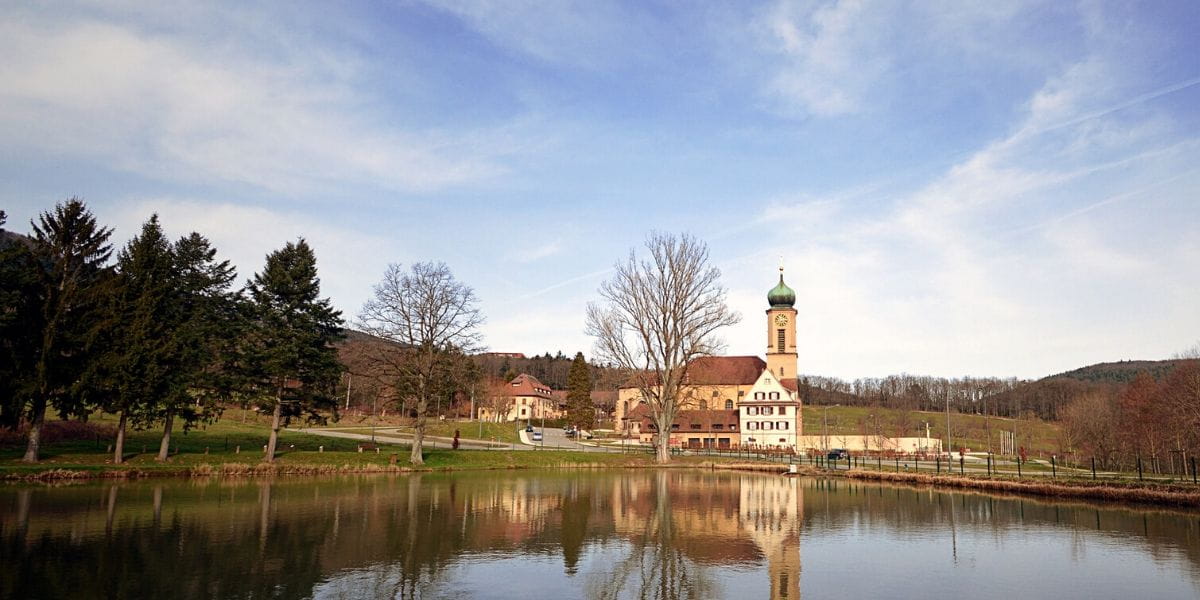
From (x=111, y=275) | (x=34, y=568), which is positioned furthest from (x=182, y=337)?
(x=34, y=568)

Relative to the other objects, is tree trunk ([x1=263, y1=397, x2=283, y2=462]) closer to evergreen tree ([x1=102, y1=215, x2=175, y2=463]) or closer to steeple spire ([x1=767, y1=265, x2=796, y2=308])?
evergreen tree ([x1=102, y1=215, x2=175, y2=463])

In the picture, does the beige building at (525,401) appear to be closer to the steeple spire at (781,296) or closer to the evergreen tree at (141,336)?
the steeple spire at (781,296)

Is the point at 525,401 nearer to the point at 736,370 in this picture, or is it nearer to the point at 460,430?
the point at 736,370

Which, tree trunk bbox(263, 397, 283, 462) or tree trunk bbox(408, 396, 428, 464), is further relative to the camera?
tree trunk bbox(408, 396, 428, 464)

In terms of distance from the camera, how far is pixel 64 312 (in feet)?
111

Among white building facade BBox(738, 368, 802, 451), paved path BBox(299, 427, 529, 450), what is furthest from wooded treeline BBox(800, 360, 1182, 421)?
paved path BBox(299, 427, 529, 450)

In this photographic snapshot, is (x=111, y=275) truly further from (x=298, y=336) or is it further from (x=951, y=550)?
(x=951, y=550)

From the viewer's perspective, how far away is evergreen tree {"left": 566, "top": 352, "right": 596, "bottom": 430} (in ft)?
304

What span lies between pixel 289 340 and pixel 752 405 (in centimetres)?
5690

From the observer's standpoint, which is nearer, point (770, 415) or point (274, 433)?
point (274, 433)

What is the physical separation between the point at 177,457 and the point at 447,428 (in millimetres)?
39710

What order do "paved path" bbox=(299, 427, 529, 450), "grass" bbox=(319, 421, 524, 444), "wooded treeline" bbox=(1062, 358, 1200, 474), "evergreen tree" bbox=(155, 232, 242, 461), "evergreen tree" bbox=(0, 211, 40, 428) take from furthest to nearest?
"grass" bbox=(319, 421, 524, 444), "paved path" bbox=(299, 427, 529, 450), "wooded treeline" bbox=(1062, 358, 1200, 474), "evergreen tree" bbox=(155, 232, 242, 461), "evergreen tree" bbox=(0, 211, 40, 428)

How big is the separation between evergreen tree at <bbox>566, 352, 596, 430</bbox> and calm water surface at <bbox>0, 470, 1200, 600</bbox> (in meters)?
62.5

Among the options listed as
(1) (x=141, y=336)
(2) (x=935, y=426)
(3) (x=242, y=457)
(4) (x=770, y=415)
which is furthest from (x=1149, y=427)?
(2) (x=935, y=426)
